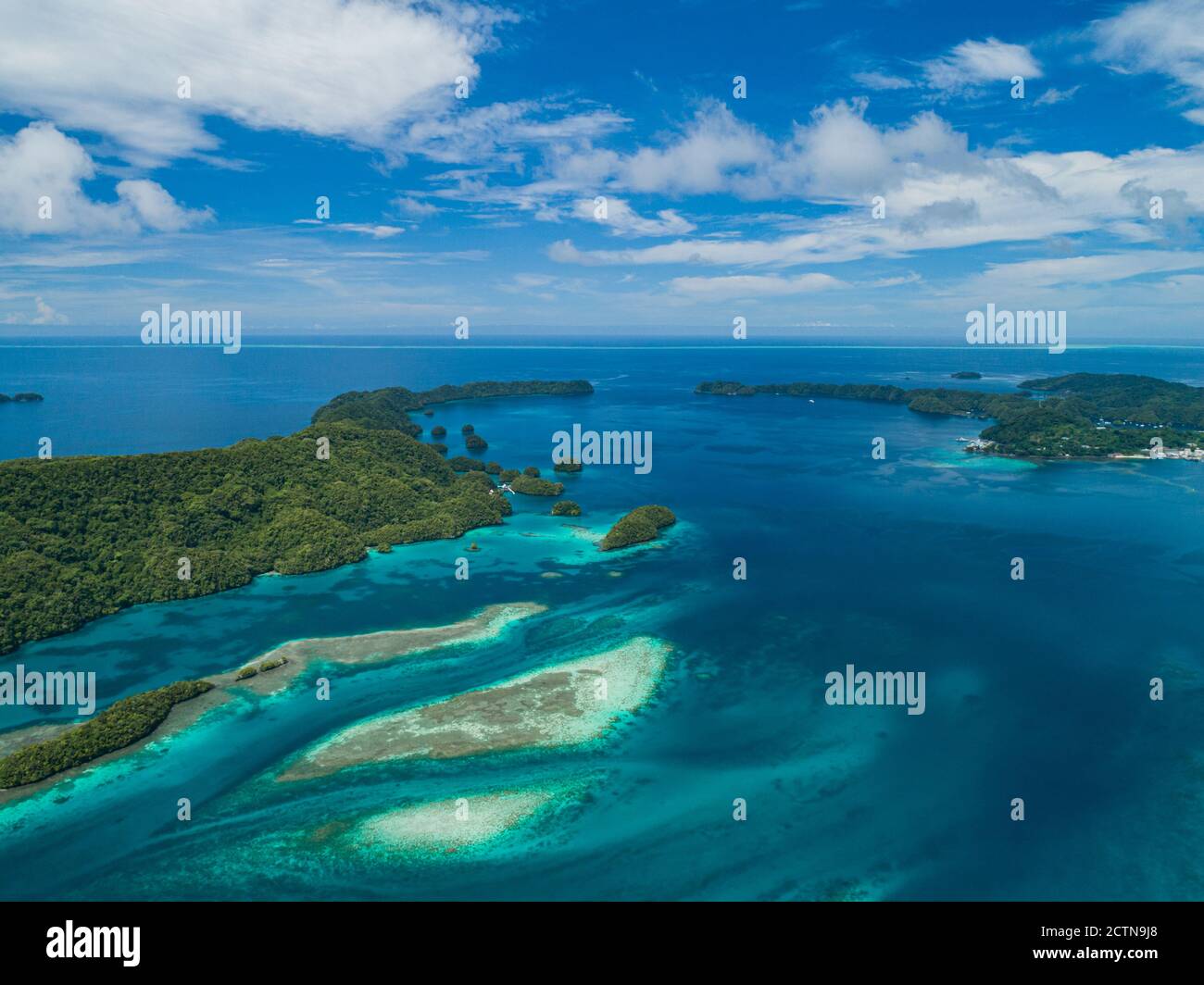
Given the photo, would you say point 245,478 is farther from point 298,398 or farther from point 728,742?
point 298,398

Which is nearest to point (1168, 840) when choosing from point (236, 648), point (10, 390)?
point (236, 648)

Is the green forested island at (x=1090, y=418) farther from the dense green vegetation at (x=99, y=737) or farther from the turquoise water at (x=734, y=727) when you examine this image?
the dense green vegetation at (x=99, y=737)

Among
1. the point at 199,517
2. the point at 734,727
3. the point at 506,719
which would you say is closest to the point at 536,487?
the point at 199,517

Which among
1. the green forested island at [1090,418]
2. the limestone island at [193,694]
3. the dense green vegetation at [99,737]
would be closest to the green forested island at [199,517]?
the limestone island at [193,694]

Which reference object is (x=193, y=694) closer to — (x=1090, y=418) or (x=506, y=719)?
(x=506, y=719)

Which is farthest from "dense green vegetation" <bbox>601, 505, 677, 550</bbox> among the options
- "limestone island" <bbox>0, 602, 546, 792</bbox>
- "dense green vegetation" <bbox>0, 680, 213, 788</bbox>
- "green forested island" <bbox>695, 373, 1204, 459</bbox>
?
"green forested island" <bbox>695, 373, 1204, 459</bbox>
